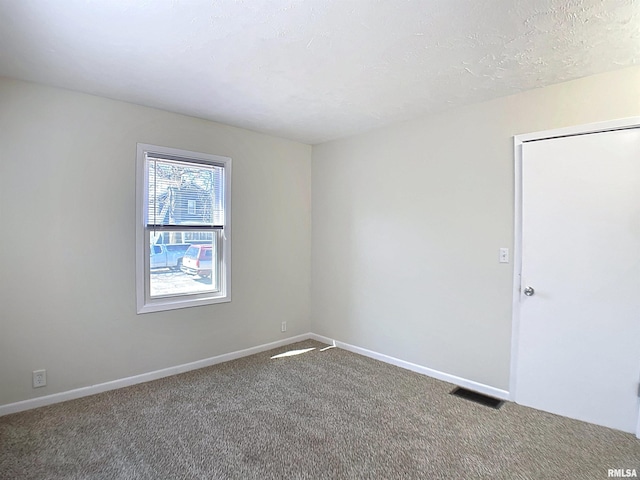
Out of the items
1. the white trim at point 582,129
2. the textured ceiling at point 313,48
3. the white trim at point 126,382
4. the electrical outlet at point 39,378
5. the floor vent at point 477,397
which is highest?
the textured ceiling at point 313,48

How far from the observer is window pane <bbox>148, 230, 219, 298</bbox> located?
3.28 m

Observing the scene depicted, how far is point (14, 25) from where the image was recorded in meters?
1.90

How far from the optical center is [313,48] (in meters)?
2.13

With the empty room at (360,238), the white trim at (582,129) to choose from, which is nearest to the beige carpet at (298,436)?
the empty room at (360,238)

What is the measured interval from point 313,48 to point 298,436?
2465 mm

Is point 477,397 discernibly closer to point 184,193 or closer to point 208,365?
point 208,365

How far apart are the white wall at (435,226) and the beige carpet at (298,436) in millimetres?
530

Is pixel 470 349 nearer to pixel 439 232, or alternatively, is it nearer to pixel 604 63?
pixel 439 232

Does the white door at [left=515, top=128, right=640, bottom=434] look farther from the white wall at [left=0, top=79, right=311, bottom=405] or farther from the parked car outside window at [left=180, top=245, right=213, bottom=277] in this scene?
the parked car outside window at [left=180, top=245, right=213, bottom=277]

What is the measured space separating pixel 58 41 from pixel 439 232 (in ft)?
10.2

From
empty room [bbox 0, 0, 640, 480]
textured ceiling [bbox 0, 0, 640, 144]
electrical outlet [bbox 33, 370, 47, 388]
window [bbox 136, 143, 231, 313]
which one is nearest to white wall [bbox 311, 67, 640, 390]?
empty room [bbox 0, 0, 640, 480]

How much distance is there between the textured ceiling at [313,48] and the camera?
177 cm

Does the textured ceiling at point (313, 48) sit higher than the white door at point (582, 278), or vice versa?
the textured ceiling at point (313, 48)

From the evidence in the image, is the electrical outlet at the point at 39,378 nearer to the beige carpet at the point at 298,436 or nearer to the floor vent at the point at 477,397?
the beige carpet at the point at 298,436
